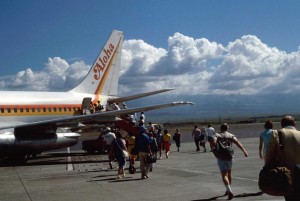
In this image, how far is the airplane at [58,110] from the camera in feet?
65.3

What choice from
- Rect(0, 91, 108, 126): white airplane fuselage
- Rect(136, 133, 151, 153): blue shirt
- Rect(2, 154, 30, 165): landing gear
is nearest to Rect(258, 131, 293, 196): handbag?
Rect(136, 133, 151, 153): blue shirt

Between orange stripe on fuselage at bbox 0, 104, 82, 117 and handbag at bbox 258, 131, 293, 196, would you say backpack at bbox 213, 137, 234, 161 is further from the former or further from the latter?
orange stripe on fuselage at bbox 0, 104, 82, 117

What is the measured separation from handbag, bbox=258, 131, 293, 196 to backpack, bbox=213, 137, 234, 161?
12.2 ft

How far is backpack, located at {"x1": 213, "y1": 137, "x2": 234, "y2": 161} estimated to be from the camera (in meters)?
9.30

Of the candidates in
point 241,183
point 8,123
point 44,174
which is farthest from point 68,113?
point 241,183

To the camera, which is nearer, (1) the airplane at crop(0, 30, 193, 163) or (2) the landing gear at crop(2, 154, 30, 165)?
(1) the airplane at crop(0, 30, 193, 163)

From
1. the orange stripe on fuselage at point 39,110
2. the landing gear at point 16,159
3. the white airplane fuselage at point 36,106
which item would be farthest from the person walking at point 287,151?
the orange stripe on fuselage at point 39,110

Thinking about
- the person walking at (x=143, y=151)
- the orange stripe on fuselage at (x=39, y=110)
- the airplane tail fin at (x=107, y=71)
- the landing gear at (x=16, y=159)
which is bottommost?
the landing gear at (x=16, y=159)

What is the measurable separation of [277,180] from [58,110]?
2069 cm

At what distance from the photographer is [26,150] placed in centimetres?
2005

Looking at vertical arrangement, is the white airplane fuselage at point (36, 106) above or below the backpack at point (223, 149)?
above

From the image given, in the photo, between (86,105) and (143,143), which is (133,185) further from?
(86,105)

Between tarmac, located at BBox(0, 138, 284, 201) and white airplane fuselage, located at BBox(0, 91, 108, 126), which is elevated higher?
white airplane fuselage, located at BBox(0, 91, 108, 126)

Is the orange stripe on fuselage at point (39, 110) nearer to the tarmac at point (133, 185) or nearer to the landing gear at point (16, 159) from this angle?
the landing gear at point (16, 159)
